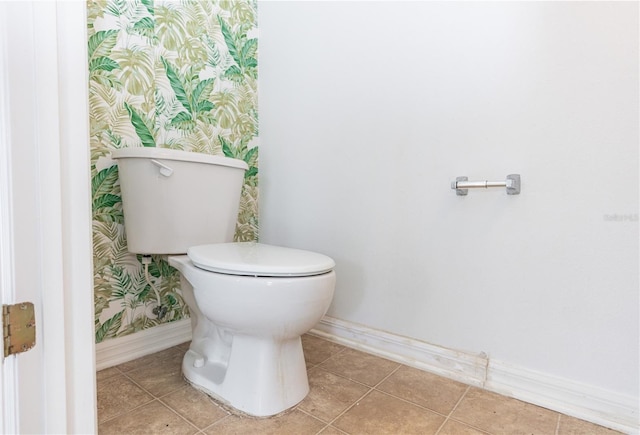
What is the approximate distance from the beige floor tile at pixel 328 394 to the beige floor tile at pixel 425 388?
94mm

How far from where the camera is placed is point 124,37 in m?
1.27

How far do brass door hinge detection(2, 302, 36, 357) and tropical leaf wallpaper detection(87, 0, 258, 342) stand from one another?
79 centimetres

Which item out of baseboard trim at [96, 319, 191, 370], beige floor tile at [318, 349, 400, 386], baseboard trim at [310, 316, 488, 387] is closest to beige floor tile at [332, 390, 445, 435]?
beige floor tile at [318, 349, 400, 386]

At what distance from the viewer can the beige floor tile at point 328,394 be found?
102 centimetres

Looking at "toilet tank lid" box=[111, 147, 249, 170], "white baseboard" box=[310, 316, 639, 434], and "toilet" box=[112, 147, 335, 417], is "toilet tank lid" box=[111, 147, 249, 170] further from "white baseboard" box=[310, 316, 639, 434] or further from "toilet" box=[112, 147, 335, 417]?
"white baseboard" box=[310, 316, 639, 434]

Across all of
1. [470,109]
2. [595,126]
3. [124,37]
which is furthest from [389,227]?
[124,37]

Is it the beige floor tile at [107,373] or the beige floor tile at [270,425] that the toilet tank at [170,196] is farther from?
the beige floor tile at [270,425]

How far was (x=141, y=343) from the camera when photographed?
135cm

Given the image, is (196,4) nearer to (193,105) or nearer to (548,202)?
(193,105)

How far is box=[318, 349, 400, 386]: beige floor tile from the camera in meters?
1.22

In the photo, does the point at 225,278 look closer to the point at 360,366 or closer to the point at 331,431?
the point at 331,431

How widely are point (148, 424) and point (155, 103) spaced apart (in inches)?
42.1

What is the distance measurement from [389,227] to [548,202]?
51 cm

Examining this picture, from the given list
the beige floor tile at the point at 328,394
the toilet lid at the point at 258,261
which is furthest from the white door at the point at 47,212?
the beige floor tile at the point at 328,394
